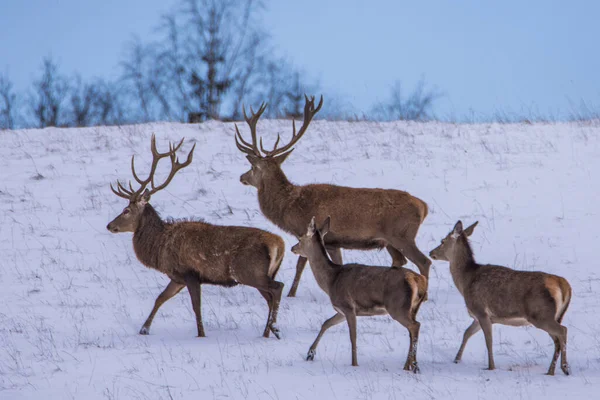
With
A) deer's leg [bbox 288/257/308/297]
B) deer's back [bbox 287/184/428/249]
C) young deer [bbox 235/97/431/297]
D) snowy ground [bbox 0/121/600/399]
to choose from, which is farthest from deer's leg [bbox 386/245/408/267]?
deer's leg [bbox 288/257/308/297]

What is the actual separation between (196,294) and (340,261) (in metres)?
2.20

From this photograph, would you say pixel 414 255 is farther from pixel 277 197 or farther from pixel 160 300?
pixel 160 300

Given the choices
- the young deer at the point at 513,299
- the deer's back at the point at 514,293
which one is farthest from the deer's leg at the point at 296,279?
the deer's back at the point at 514,293

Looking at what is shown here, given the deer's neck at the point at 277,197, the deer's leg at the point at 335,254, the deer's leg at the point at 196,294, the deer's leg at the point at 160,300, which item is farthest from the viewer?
the deer's neck at the point at 277,197

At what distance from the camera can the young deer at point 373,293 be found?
7809mm

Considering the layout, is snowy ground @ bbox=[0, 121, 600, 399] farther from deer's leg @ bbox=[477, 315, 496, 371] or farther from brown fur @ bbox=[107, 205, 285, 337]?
brown fur @ bbox=[107, 205, 285, 337]

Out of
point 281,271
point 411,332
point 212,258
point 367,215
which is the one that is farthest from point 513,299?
point 281,271

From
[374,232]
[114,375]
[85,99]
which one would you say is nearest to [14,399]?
[114,375]

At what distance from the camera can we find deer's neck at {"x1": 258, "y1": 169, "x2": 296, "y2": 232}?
464 inches

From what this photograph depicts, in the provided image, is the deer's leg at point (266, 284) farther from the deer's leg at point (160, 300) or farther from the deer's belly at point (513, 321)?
the deer's belly at point (513, 321)

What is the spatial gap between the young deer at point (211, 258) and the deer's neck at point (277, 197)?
67.8 inches

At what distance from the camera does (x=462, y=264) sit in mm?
8742

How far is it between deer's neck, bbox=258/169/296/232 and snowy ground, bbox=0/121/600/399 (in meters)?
0.90

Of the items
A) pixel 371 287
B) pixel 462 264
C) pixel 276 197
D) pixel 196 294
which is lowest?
pixel 196 294
